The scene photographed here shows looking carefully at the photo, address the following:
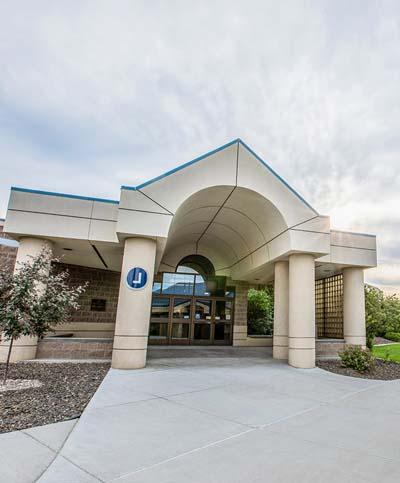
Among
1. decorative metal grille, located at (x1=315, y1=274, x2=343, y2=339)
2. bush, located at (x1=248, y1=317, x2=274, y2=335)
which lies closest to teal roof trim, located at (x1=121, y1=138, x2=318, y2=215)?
decorative metal grille, located at (x1=315, y1=274, x2=343, y2=339)

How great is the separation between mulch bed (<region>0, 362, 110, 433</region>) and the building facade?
111cm

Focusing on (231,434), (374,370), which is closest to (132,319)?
(231,434)

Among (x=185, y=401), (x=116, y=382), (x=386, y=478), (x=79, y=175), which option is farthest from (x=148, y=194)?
(x=386, y=478)

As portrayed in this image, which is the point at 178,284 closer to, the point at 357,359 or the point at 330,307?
the point at 330,307

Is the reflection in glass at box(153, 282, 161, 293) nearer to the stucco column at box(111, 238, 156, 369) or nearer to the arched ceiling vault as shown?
the arched ceiling vault

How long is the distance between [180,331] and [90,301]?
5.11m

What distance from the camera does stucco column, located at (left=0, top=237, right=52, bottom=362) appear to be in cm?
991

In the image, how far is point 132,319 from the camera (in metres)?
9.44

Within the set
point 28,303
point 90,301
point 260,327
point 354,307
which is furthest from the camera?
point 260,327

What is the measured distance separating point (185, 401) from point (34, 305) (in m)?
3.98

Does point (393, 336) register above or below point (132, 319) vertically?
below

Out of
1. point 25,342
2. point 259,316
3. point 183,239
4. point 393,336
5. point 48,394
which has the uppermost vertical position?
point 183,239

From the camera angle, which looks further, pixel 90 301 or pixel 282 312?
pixel 90 301

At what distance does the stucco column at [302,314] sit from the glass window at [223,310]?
746cm
